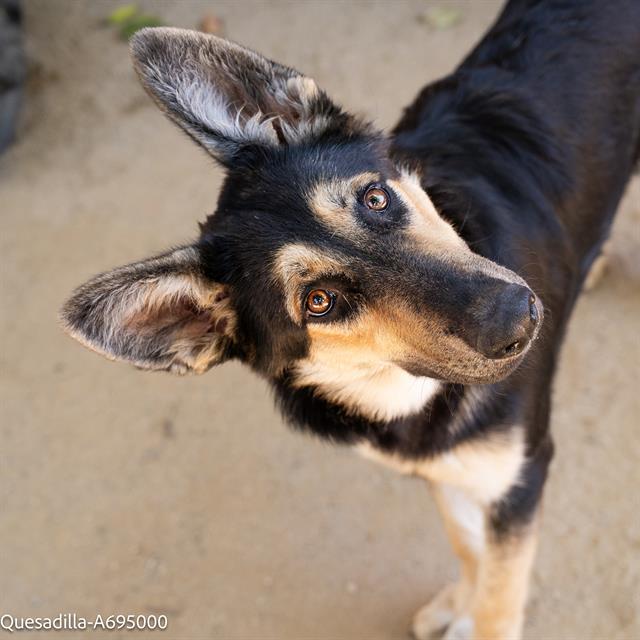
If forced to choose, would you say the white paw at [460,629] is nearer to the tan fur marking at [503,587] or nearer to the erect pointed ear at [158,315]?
the tan fur marking at [503,587]

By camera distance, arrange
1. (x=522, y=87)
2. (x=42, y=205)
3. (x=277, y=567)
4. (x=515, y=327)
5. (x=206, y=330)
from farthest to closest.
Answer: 1. (x=42, y=205)
2. (x=277, y=567)
3. (x=522, y=87)
4. (x=206, y=330)
5. (x=515, y=327)

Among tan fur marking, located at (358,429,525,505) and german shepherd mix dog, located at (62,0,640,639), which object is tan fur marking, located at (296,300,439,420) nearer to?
german shepherd mix dog, located at (62,0,640,639)

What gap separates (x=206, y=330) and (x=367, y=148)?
0.73m

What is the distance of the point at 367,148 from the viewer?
2.25m

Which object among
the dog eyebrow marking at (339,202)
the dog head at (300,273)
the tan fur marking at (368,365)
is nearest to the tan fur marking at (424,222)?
the dog head at (300,273)

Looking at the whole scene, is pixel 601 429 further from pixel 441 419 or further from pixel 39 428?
pixel 39 428

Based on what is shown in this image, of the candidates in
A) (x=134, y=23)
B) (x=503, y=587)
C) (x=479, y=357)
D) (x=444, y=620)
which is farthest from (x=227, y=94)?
(x=134, y=23)

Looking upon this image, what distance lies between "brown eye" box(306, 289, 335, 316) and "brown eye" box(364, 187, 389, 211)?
0.28 m

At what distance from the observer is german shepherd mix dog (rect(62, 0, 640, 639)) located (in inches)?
77.1

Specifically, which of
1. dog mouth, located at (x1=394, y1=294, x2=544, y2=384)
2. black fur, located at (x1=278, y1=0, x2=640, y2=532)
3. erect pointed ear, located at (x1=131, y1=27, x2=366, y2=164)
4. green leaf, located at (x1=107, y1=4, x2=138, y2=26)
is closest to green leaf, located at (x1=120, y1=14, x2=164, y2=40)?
green leaf, located at (x1=107, y1=4, x2=138, y2=26)

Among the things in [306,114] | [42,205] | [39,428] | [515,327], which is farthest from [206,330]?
[42,205]

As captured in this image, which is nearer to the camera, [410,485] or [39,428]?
[410,485]

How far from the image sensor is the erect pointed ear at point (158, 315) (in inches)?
70.6

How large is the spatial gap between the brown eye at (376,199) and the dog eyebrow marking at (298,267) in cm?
20
